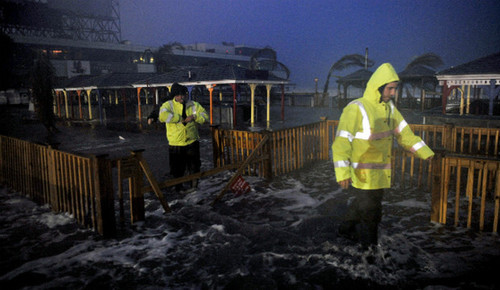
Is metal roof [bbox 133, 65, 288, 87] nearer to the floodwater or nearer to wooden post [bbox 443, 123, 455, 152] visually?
wooden post [bbox 443, 123, 455, 152]

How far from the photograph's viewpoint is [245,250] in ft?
13.8

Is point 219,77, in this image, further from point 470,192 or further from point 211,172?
point 470,192

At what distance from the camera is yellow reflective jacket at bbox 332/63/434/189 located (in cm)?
368

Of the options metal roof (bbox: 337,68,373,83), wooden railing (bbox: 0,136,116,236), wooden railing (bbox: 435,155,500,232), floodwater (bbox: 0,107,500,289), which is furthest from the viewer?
metal roof (bbox: 337,68,373,83)

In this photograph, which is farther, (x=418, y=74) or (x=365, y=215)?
(x=418, y=74)

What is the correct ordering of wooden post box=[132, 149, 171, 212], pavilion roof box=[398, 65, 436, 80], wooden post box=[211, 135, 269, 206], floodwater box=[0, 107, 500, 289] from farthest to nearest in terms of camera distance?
pavilion roof box=[398, 65, 436, 80] < wooden post box=[211, 135, 269, 206] < wooden post box=[132, 149, 171, 212] < floodwater box=[0, 107, 500, 289]

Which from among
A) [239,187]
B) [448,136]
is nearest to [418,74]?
[448,136]

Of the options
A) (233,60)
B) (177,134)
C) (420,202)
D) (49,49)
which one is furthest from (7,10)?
(420,202)

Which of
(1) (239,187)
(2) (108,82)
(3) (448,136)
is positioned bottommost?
(1) (239,187)

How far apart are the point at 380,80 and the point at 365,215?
62.8 inches

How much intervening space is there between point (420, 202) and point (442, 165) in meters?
1.50

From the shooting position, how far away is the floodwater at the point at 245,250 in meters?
3.49

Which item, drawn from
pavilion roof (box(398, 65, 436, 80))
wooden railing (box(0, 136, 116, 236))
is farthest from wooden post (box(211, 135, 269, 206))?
pavilion roof (box(398, 65, 436, 80))

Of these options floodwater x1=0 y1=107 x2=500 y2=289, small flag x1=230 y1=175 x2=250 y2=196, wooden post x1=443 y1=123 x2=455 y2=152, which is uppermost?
wooden post x1=443 y1=123 x2=455 y2=152
